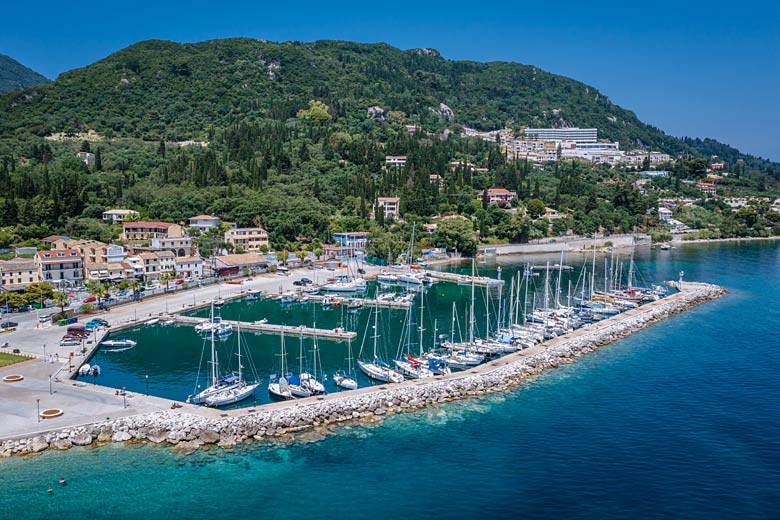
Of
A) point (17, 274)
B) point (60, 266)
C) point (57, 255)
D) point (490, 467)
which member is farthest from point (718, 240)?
point (17, 274)

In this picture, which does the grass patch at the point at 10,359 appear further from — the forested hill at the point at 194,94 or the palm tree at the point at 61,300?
the forested hill at the point at 194,94

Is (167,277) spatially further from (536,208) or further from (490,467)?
(536,208)

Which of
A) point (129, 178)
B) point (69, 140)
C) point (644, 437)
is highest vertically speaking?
point (69, 140)

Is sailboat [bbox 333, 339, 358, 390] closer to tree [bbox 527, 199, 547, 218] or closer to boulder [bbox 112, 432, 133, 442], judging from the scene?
boulder [bbox 112, 432, 133, 442]

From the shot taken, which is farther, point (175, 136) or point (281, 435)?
point (175, 136)

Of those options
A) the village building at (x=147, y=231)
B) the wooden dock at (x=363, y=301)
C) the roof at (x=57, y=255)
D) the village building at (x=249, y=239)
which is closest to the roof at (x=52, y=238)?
the village building at (x=147, y=231)

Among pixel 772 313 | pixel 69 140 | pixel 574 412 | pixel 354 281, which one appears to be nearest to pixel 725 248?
pixel 772 313

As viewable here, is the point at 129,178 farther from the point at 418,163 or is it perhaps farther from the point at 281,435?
the point at 281,435

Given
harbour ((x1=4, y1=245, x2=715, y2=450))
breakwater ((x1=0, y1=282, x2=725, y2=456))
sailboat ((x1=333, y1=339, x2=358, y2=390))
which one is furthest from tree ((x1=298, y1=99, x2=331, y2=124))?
sailboat ((x1=333, y1=339, x2=358, y2=390))
